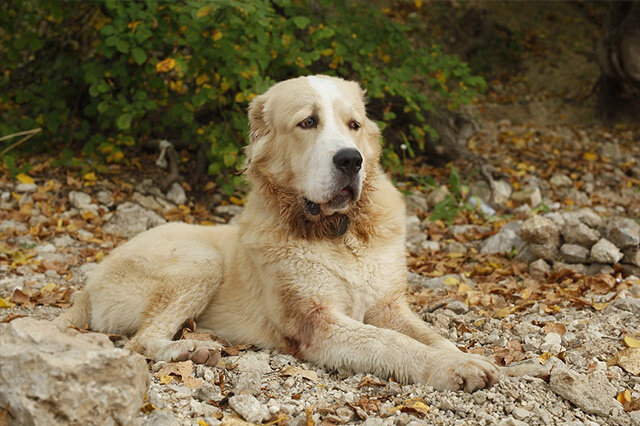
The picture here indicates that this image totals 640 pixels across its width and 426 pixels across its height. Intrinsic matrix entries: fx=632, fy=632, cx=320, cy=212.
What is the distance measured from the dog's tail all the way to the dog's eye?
5.74 ft

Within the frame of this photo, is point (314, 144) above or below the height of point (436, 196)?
above

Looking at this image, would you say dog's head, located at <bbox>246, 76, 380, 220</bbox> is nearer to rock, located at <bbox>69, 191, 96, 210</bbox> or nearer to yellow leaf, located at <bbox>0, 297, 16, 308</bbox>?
yellow leaf, located at <bbox>0, 297, 16, 308</bbox>

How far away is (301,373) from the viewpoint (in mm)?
3094

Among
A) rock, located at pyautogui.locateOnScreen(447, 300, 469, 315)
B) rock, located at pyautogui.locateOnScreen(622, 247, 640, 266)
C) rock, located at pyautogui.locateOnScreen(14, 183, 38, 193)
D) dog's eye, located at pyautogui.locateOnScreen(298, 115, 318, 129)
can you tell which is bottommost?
rock, located at pyautogui.locateOnScreen(14, 183, 38, 193)

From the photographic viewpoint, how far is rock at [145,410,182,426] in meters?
2.35

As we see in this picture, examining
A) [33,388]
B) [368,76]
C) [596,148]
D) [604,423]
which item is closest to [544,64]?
[596,148]

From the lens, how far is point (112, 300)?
12.7 ft

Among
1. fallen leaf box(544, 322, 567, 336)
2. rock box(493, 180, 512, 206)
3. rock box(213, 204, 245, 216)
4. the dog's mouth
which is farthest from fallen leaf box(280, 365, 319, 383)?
rock box(493, 180, 512, 206)

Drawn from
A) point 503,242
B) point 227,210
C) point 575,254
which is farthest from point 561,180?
point 227,210

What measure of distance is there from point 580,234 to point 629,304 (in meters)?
1.17

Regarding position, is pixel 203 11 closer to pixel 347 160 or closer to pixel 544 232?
pixel 347 160

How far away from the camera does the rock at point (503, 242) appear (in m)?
5.51

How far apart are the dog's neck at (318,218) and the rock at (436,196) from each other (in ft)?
12.1

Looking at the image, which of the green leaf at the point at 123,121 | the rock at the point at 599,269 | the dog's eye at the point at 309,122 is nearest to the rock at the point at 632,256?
the rock at the point at 599,269
